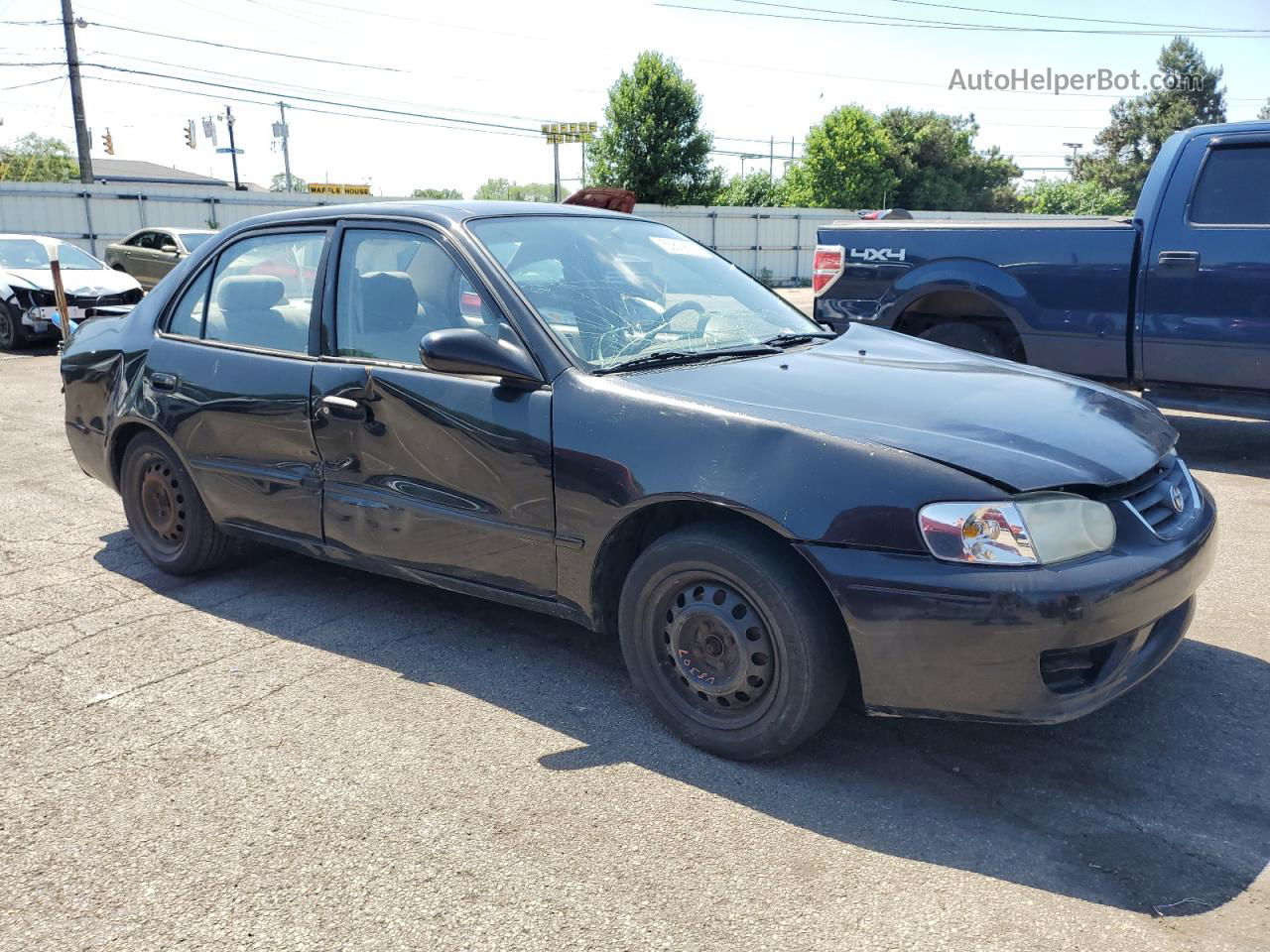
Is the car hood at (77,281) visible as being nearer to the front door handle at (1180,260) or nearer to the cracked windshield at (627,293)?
the cracked windshield at (627,293)

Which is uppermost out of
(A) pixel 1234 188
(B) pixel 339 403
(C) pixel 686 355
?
(A) pixel 1234 188

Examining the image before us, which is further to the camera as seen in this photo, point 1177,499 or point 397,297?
point 397,297

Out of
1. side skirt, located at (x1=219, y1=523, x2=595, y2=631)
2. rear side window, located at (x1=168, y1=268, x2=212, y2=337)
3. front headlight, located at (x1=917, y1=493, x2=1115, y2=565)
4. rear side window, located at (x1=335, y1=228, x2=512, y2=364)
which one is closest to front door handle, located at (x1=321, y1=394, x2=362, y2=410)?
rear side window, located at (x1=335, y1=228, x2=512, y2=364)

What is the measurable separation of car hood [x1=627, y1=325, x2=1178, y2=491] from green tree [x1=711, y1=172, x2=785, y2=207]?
40080 mm

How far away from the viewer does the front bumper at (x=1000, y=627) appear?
8.62 feet

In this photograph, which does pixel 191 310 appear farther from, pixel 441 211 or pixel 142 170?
pixel 142 170

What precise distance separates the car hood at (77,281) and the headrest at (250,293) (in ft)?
35.3

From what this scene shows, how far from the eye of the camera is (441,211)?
13.0ft

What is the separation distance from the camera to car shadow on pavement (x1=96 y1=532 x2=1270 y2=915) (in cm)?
262

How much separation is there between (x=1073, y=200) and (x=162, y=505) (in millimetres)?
63710

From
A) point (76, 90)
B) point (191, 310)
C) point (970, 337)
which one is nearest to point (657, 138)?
point (76, 90)

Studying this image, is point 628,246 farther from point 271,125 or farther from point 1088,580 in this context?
point 271,125

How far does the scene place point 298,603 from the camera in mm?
4555

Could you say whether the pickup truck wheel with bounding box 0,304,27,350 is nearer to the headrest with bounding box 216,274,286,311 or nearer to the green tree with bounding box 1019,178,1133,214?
Result: the headrest with bounding box 216,274,286,311
